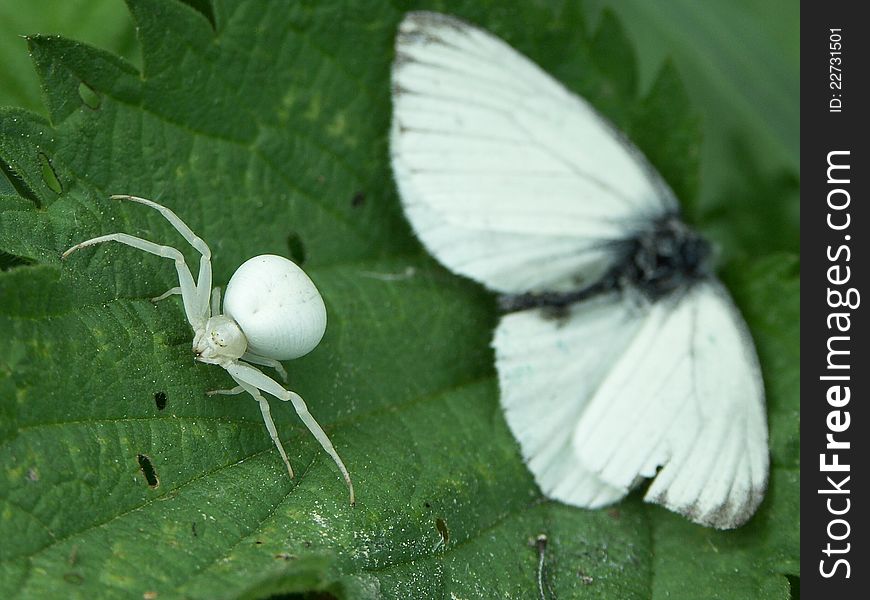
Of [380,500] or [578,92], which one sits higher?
[578,92]

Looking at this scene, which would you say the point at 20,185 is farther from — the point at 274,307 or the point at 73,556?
the point at 73,556

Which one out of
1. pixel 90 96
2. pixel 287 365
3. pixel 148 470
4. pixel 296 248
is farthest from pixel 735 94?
pixel 148 470

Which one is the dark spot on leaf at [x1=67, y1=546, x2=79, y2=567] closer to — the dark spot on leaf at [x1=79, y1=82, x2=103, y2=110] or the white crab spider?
the white crab spider

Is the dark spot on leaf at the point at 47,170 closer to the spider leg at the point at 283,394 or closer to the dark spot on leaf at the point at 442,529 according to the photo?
the spider leg at the point at 283,394

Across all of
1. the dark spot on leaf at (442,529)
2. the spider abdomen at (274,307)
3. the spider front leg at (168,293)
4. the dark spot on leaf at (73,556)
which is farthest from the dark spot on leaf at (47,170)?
the dark spot on leaf at (442,529)

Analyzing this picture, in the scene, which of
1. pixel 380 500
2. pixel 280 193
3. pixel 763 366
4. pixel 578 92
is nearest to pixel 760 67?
pixel 578 92

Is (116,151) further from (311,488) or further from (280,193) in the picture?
(311,488)
